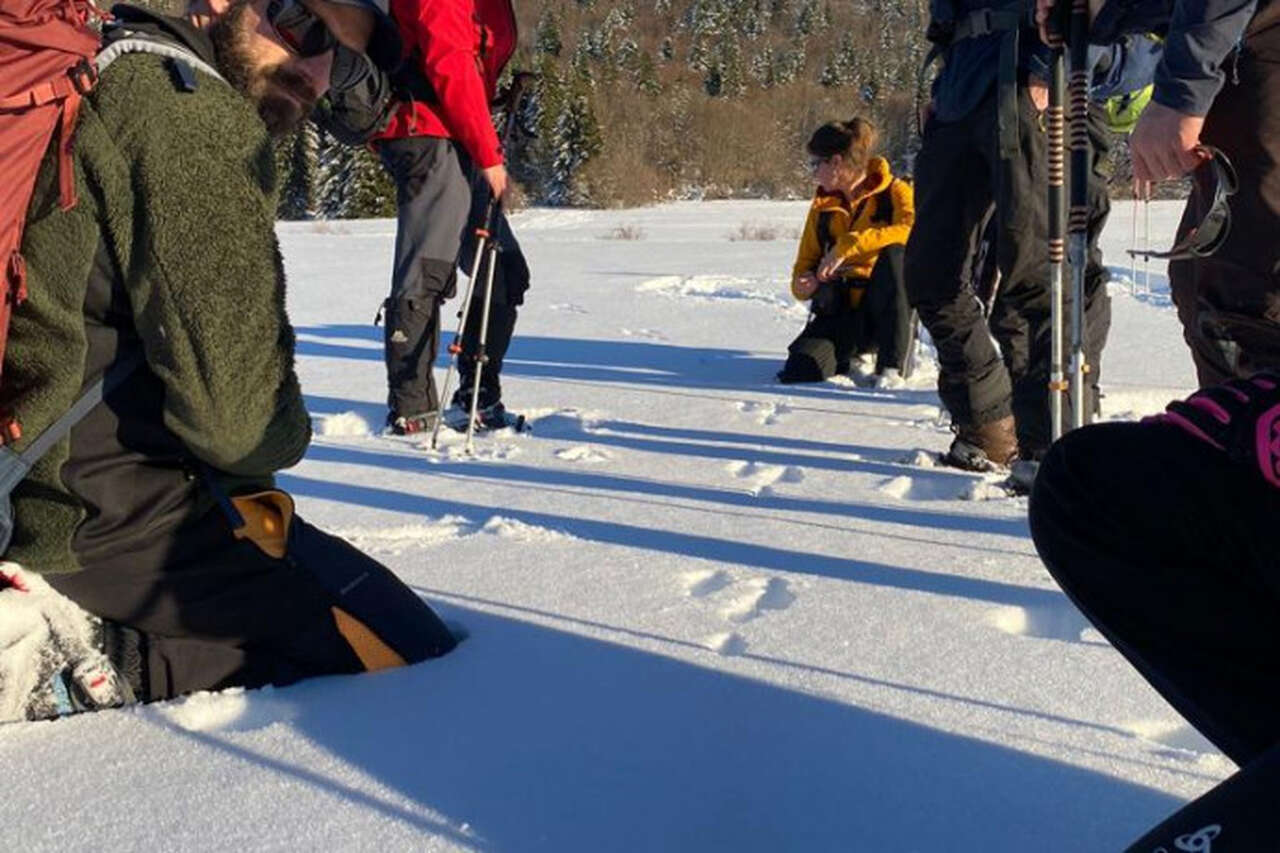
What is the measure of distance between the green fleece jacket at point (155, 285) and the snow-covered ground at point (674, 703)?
42 cm

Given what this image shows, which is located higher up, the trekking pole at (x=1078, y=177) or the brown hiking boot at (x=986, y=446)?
the trekking pole at (x=1078, y=177)

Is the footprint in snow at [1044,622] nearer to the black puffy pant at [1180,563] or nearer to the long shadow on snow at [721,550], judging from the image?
the long shadow on snow at [721,550]

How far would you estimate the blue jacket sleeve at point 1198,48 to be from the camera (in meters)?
1.82

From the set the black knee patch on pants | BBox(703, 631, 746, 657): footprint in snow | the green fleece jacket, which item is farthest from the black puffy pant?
the black knee patch on pants

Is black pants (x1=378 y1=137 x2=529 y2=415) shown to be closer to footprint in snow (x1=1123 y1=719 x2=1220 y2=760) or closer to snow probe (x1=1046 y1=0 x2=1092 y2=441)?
snow probe (x1=1046 y1=0 x2=1092 y2=441)

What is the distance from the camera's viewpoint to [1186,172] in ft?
6.41

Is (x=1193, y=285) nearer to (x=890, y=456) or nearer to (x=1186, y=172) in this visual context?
(x=1186, y=172)

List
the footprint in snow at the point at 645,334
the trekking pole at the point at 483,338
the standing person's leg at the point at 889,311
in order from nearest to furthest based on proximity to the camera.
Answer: the trekking pole at the point at 483,338 → the standing person's leg at the point at 889,311 → the footprint in snow at the point at 645,334

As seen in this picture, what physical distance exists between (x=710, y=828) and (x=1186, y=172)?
1.41 m

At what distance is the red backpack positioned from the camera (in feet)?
4.99

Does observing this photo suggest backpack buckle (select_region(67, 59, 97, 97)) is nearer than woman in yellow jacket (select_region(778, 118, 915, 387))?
Yes

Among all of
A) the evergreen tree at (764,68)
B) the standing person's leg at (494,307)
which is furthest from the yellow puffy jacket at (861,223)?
the evergreen tree at (764,68)

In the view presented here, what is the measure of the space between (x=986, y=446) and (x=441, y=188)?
2270mm

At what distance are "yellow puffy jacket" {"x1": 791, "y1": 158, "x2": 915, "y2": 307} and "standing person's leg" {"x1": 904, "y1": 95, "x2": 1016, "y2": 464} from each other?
229 centimetres
